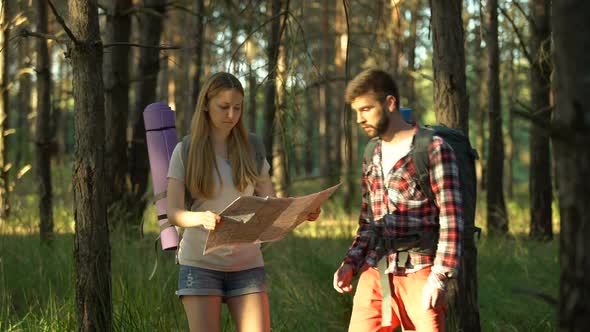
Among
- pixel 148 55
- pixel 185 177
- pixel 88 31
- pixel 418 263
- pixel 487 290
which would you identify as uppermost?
pixel 148 55

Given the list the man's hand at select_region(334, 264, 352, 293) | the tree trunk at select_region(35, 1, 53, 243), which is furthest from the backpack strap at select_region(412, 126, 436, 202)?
the tree trunk at select_region(35, 1, 53, 243)

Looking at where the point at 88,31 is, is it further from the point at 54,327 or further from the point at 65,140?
the point at 65,140

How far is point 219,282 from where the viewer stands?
3.59m

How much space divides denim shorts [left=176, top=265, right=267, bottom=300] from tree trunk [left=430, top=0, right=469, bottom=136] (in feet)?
6.11

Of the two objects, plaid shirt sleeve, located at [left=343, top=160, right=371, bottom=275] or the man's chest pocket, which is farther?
plaid shirt sleeve, located at [left=343, top=160, right=371, bottom=275]

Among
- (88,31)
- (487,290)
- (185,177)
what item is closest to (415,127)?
(185,177)

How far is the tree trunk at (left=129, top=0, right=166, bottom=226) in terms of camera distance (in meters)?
10.1

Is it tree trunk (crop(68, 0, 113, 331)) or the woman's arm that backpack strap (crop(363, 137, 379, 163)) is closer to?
the woman's arm

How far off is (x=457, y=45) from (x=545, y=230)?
6.49 metres

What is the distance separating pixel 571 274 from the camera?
176 centimetres

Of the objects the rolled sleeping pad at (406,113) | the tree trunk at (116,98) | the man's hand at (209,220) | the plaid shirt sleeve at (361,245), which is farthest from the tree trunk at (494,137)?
the man's hand at (209,220)

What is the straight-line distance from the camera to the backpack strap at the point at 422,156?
11.3ft

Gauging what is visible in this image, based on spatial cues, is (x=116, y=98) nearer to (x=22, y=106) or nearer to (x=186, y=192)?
(x=186, y=192)

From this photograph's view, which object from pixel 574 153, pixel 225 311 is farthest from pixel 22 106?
pixel 574 153
